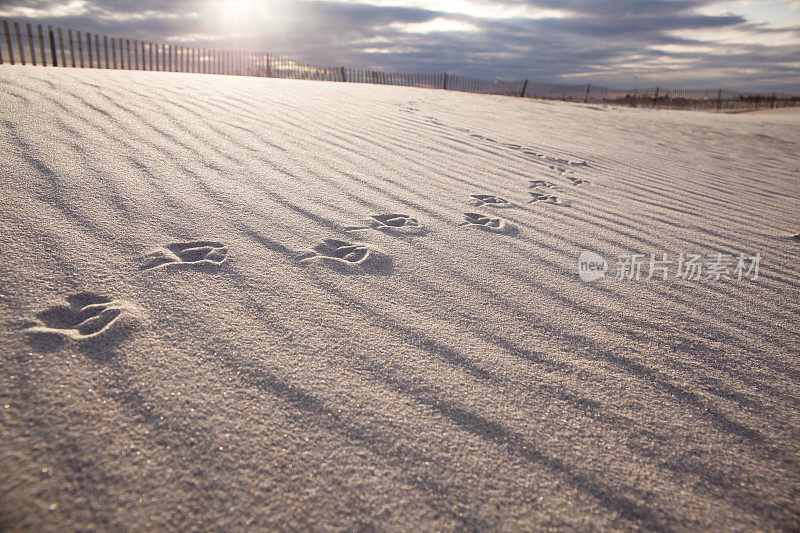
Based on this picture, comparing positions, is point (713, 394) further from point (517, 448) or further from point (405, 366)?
→ point (405, 366)

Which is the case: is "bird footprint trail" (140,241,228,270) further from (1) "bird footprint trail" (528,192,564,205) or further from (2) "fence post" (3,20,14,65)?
(2) "fence post" (3,20,14,65)

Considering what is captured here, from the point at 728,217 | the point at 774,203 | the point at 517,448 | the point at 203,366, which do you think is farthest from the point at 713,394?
the point at 774,203

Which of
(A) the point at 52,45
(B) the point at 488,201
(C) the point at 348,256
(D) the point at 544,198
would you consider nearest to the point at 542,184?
(D) the point at 544,198

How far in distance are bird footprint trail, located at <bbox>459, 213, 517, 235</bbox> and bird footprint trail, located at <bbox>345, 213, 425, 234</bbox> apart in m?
0.28

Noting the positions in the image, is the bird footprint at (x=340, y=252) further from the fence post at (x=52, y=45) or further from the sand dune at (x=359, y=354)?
the fence post at (x=52, y=45)

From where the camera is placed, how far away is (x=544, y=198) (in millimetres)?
2754

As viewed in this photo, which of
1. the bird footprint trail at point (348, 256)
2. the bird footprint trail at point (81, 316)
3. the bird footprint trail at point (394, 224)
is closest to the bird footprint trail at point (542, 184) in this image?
the bird footprint trail at point (394, 224)

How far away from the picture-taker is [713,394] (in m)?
1.21

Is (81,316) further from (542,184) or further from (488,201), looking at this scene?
(542,184)

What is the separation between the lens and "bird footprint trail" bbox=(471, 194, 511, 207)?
2537mm

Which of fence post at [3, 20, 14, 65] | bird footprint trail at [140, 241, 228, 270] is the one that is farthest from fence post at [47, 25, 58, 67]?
bird footprint trail at [140, 241, 228, 270]

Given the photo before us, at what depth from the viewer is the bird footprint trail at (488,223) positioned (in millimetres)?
2186

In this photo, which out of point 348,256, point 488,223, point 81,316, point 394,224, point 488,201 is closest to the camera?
point 81,316

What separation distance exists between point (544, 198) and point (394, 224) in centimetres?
122
